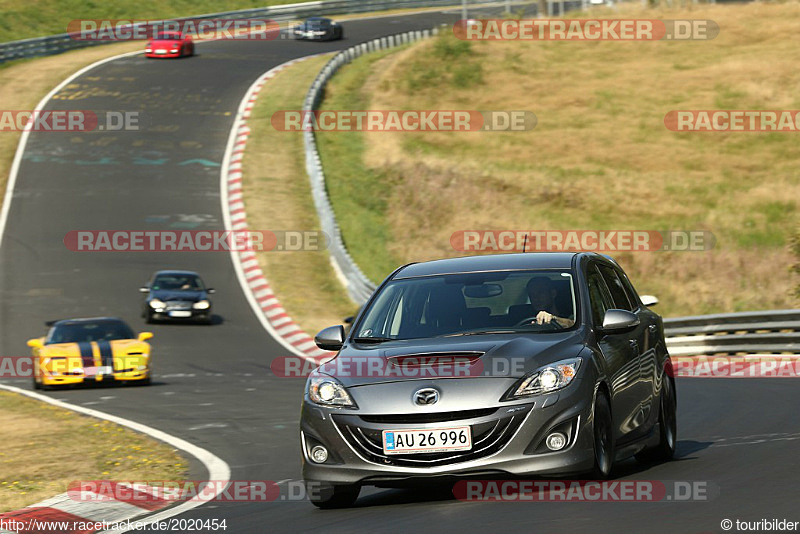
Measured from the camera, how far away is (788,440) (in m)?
11.4

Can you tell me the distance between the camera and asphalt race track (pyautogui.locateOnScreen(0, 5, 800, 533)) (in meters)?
8.25

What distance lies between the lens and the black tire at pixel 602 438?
8766mm

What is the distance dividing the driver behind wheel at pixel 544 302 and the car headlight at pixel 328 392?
1.48 metres

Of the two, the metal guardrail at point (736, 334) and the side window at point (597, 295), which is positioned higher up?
the side window at point (597, 295)

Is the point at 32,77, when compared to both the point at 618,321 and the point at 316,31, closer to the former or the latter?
the point at 316,31

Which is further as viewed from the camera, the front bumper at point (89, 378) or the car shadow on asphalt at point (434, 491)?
the front bumper at point (89, 378)

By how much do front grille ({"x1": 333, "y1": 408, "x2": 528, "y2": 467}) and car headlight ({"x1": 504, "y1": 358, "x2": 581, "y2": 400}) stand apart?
0.47 feet

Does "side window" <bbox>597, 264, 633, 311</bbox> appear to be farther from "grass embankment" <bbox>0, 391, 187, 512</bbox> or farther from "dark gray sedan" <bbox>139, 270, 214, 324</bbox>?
"dark gray sedan" <bbox>139, 270, 214, 324</bbox>

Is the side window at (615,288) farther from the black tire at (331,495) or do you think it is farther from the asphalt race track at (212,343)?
the black tire at (331,495)

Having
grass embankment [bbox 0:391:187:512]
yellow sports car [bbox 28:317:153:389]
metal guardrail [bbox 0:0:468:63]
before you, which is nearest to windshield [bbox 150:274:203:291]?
yellow sports car [bbox 28:317:153:389]

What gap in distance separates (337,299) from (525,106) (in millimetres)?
21045

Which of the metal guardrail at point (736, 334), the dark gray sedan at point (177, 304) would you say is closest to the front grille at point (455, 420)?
the metal guardrail at point (736, 334)

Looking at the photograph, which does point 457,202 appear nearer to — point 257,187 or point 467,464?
point 257,187

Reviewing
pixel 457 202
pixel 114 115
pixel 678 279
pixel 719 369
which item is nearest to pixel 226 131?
pixel 114 115
